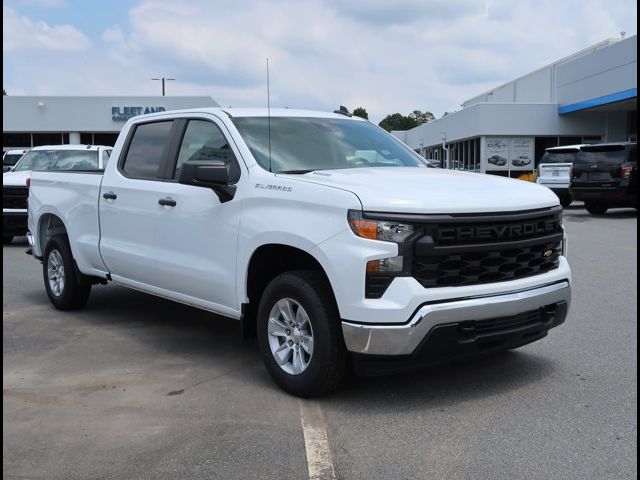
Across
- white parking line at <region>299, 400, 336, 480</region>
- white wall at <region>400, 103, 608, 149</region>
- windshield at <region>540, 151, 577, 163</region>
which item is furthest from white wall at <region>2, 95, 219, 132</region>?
white parking line at <region>299, 400, 336, 480</region>

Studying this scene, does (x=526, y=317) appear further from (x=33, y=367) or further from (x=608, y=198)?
(x=608, y=198)

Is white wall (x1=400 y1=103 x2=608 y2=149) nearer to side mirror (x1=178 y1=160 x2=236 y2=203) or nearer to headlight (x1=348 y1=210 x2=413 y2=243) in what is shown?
side mirror (x1=178 y1=160 x2=236 y2=203)

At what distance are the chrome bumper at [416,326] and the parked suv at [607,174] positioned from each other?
15459mm

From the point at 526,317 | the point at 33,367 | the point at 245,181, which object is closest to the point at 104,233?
the point at 33,367

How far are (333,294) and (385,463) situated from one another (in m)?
1.19

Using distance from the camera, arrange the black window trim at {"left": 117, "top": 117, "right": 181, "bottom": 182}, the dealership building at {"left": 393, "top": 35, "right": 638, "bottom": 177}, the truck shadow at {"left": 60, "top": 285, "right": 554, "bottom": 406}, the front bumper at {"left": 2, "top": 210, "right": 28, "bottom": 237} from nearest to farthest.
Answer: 1. the truck shadow at {"left": 60, "top": 285, "right": 554, "bottom": 406}
2. the black window trim at {"left": 117, "top": 117, "right": 181, "bottom": 182}
3. the front bumper at {"left": 2, "top": 210, "right": 28, "bottom": 237}
4. the dealership building at {"left": 393, "top": 35, "right": 638, "bottom": 177}

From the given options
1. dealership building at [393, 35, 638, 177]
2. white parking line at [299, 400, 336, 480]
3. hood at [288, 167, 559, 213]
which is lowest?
white parking line at [299, 400, 336, 480]

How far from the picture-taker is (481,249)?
4414 millimetres

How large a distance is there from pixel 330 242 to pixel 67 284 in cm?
412

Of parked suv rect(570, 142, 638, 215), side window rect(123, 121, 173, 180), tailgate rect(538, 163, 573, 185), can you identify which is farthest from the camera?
tailgate rect(538, 163, 573, 185)

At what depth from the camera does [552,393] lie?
15.6 ft

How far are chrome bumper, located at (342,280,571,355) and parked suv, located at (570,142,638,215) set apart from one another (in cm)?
1546

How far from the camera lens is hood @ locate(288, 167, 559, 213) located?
429cm

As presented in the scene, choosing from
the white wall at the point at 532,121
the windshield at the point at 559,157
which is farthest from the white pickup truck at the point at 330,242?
the white wall at the point at 532,121
